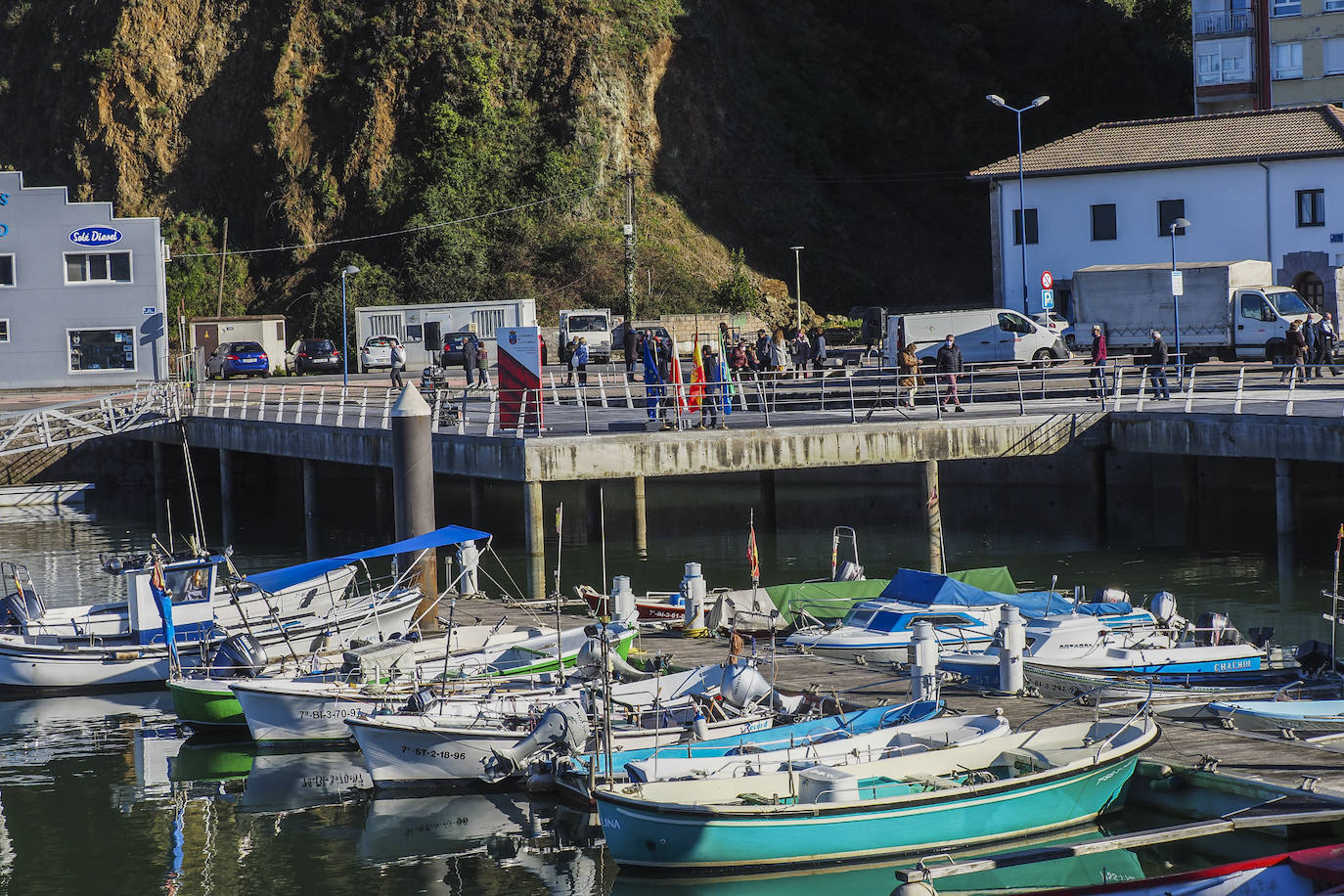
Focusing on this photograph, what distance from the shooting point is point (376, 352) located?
64.6 m

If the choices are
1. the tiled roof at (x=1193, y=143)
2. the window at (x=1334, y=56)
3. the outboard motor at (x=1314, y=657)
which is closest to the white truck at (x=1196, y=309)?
the tiled roof at (x=1193, y=143)

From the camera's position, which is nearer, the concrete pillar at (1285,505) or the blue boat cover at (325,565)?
the blue boat cover at (325,565)

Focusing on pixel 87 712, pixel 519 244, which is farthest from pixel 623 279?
pixel 87 712

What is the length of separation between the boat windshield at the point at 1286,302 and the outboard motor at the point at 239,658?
32.8 meters

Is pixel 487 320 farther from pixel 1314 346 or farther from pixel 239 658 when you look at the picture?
pixel 239 658

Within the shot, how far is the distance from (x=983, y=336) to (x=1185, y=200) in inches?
592

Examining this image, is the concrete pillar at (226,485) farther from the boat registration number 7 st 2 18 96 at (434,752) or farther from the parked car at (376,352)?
the boat registration number 7 st 2 18 96 at (434,752)

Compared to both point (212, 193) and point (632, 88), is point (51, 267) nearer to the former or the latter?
point (212, 193)

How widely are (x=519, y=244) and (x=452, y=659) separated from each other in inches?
2290

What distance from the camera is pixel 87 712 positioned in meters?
22.8

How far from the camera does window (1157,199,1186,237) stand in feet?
186

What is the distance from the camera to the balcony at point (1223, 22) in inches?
2874

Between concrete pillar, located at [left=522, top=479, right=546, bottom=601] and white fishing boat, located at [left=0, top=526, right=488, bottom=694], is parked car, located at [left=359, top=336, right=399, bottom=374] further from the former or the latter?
white fishing boat, located at [left=0, top=526, right=488, bottom=694]

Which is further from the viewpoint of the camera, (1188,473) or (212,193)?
(212,193)
